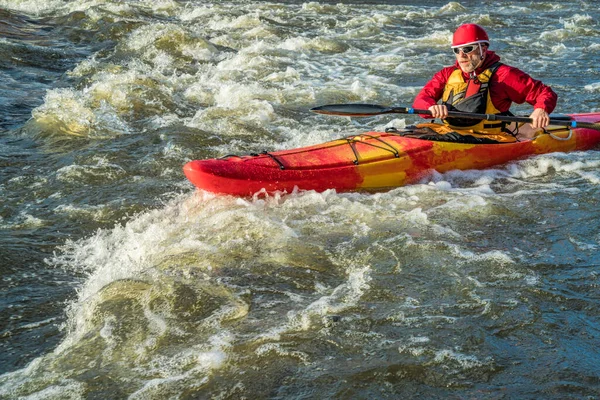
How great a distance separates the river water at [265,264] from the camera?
346 centimetres

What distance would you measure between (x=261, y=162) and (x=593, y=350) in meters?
2.69

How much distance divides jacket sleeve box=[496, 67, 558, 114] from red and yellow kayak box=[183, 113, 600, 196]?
1.53 feet

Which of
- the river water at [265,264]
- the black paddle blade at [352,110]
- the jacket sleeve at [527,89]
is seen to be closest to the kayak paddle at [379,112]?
the black paddle blade at [352,110]

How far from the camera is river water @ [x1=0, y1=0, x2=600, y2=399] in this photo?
3461 mm

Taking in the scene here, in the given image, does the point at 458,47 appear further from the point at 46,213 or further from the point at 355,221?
the point at 46,213

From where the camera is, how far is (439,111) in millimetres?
5707

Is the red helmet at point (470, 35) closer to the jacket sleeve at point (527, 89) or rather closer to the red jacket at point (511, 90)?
the red jacket at point (511, 90)

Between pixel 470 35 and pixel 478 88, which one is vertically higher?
pixel 470 35

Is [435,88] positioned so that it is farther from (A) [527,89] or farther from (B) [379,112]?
(A) [527,89]

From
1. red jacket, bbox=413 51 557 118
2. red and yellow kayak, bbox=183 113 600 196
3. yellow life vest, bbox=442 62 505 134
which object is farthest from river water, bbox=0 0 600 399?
red jacket, bbox=413 51 557 118

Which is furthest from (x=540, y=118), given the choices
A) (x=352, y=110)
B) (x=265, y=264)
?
(x=265, y=264)

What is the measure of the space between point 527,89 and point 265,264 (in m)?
2.82

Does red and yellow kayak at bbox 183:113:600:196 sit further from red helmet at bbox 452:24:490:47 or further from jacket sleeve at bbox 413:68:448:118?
red helmet at bbox 452:24:490:47

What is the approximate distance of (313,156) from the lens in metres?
5.56
